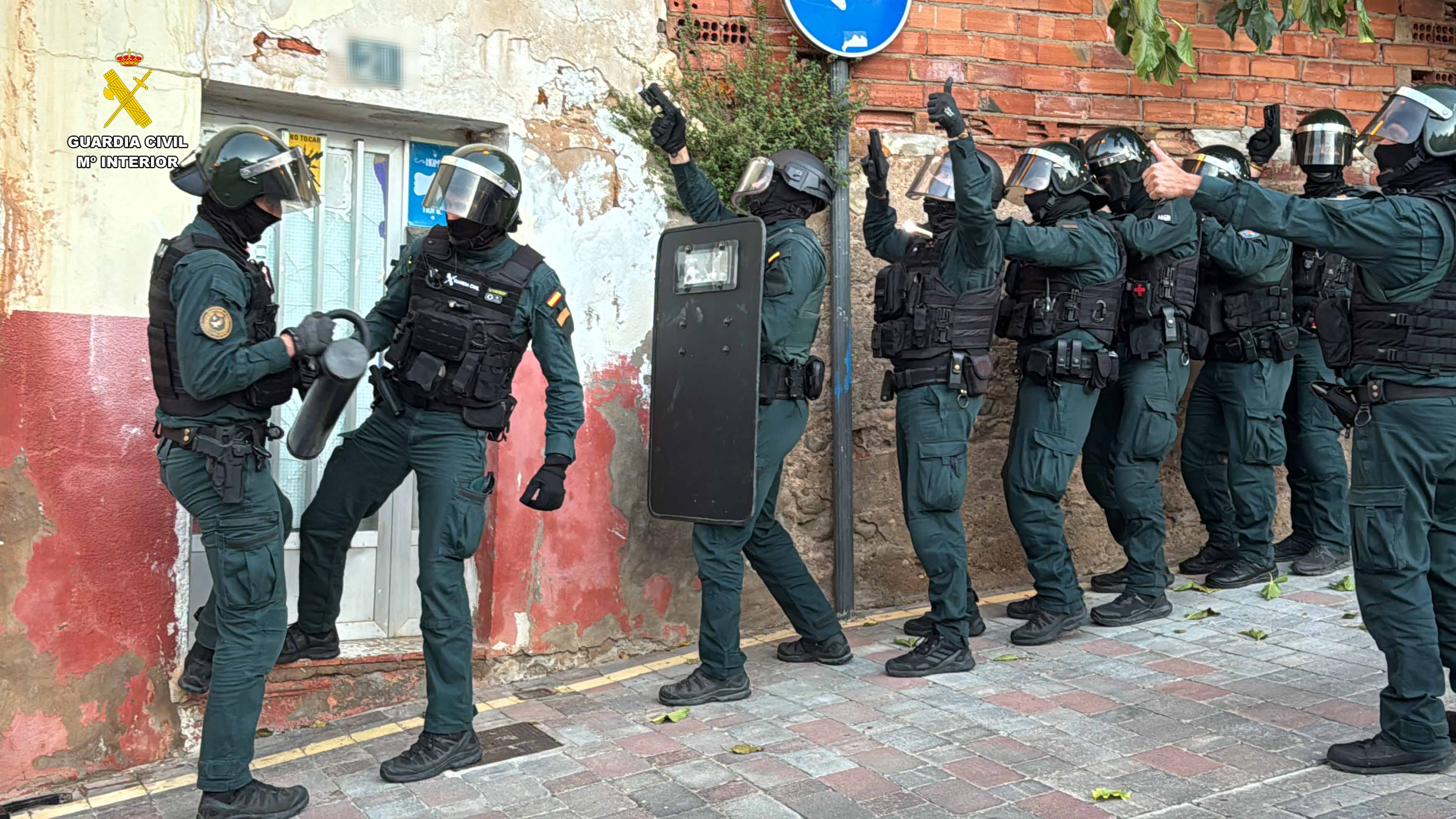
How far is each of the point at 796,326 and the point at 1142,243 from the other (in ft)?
6.15

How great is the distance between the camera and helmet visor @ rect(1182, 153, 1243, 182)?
19.9 ft

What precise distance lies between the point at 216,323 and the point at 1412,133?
151 inches

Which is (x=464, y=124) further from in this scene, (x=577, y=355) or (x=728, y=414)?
(x=728, y=414)

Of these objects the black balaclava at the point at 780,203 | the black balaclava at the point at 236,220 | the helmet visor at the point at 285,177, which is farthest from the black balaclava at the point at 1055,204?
the black balaclava at the point at 236,220

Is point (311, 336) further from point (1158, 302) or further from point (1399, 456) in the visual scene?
point (1158, 302)

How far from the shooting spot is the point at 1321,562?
632cm

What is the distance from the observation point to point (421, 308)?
13.9ft

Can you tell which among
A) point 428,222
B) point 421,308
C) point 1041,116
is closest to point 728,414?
point 421,308

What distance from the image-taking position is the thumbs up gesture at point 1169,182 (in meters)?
3.83

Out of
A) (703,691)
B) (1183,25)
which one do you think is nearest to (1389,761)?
(703,691)

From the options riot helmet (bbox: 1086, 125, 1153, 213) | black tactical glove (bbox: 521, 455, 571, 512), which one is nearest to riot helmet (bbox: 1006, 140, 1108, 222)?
riot helmet (bbox: 1086, 125, 1153, 213)

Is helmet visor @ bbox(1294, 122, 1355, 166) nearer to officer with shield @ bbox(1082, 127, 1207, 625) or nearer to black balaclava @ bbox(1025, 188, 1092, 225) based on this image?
officer with shield @ bbox(1082, 127, 1207, 625)

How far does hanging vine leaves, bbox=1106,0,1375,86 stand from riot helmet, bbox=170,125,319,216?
384 cm

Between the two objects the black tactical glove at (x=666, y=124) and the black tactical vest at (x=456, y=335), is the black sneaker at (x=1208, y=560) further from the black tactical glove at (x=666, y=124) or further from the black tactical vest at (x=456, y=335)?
the black tactical vest at (x=456, y=335)
